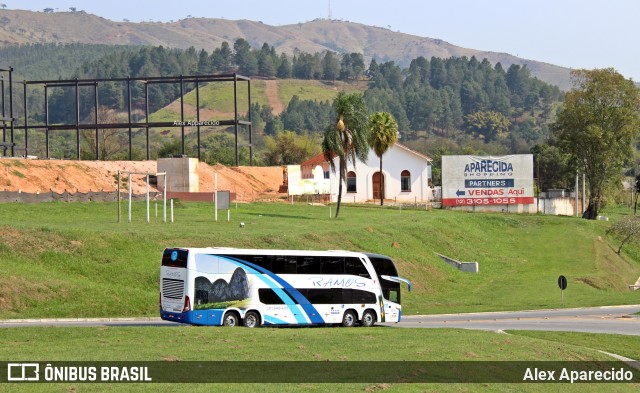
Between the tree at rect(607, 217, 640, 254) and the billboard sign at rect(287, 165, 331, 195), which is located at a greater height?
the billboard sign at rect(287, 165, 331, 195)

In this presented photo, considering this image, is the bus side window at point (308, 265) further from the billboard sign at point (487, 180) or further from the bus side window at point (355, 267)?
the billboard sign at point (487, 180)

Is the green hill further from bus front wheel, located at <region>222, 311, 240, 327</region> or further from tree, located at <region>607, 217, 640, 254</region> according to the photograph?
bus front wheel, located at <region>222, 311, 240, 327</region>

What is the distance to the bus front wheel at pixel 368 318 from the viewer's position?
4456cm

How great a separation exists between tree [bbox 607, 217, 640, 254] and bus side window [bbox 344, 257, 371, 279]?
5793cm

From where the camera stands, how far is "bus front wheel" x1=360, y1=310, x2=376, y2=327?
4456cm

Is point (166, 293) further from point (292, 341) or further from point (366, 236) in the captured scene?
point (366, 236)

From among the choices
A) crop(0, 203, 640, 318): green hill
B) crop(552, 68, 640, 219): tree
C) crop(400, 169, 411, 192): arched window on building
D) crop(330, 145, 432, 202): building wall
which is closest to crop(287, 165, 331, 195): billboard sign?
crop(0, 203, 640, 318): green hill

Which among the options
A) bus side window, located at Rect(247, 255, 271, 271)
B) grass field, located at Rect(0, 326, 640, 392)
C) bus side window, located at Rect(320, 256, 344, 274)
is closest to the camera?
grass field, located at Rect(0, 326, 640, 392)

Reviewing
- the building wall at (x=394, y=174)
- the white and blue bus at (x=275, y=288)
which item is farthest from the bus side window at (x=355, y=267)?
the building wall at (x=394, y=174)

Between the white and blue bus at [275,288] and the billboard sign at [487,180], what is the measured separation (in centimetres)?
6777

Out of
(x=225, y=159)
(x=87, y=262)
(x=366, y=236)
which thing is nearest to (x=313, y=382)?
(x=87, y=262)

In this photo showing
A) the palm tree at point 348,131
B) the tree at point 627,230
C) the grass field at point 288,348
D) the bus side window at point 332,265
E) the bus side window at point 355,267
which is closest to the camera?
the grass field at point 288,348

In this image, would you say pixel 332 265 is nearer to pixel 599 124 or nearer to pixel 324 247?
pixel 324 247

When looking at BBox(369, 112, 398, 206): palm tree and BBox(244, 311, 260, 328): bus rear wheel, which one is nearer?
BBox(244, 311, 260, 328): bus rear wheel
